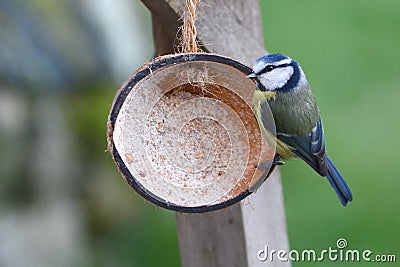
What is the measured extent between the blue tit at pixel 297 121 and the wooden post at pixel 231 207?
0.44 feet

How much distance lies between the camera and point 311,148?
1892 mm

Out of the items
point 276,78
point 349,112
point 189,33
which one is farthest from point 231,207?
point 349,112

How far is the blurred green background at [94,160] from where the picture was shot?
3.67m

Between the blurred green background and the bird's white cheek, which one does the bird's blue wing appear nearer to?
the bird's white cheek

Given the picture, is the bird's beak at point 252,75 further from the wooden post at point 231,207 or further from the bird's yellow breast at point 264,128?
the wooden post at point 231,207

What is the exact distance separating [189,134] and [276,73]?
0.26m

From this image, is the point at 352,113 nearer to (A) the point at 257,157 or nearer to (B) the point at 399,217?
(B) the point at 399,217

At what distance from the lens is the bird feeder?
64.1 inches

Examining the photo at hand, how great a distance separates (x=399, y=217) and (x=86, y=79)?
191 centimetres

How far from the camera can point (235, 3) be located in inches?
73.7

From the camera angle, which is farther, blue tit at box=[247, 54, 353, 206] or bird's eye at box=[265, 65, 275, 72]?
blue tit at box=[247, 54, 353, 206]

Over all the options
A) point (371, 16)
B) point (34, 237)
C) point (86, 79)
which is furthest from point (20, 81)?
point (371, 16)

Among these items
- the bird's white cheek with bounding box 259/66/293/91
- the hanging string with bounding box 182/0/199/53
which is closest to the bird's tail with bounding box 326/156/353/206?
the bird's white cheek with bounding box 259/66/293/91

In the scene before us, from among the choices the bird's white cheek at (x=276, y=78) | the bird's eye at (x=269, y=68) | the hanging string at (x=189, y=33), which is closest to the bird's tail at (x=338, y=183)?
the bird's white cheek at (x=276, y=78)
